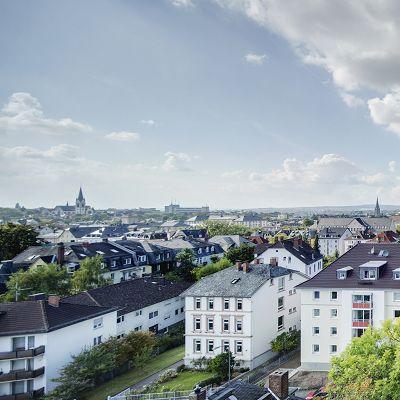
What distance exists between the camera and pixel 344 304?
5566cm

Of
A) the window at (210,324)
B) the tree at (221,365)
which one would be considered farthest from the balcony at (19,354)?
the window at (210,324)

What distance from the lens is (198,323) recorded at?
62125 mm

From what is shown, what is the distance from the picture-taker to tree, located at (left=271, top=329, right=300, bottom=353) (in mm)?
61250

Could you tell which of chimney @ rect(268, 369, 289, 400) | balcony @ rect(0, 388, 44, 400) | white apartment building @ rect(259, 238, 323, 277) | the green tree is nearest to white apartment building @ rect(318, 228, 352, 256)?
white apartment building @ rect(259, 238, 323, 277)

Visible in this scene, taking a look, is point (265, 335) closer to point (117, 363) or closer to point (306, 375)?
point (306, 375)

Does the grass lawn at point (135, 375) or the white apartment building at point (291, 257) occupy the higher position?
the white apartment building at point (291, 257)

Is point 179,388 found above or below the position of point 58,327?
below

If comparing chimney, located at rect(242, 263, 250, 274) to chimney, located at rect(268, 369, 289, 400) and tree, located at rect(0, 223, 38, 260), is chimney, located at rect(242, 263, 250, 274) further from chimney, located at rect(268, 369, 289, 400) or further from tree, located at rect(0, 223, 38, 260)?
tree, located at rect(0, 223, 38, 260)

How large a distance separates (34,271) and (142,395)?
35040 millimetres

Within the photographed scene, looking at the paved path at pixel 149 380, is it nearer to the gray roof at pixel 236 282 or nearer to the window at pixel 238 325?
→ the window at pixel 238 325

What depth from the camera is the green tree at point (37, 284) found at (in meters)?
71.5

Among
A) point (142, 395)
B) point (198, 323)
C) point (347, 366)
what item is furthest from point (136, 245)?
point (347, 366)

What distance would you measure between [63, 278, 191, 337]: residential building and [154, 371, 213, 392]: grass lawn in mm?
10489

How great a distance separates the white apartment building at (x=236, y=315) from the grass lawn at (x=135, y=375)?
322 centimetres
